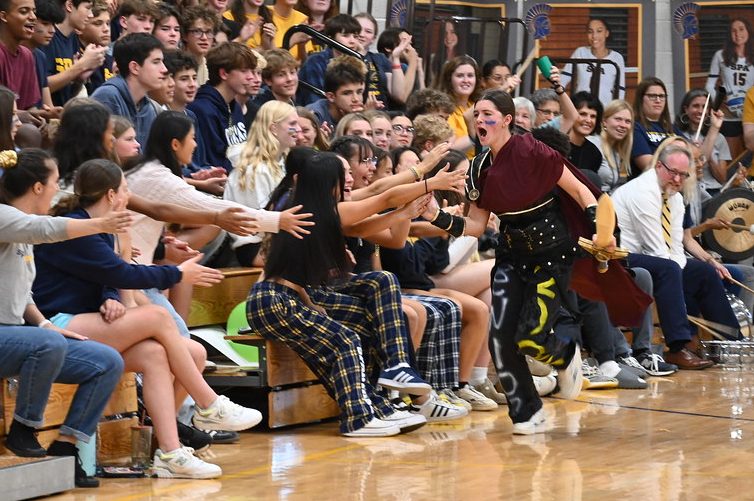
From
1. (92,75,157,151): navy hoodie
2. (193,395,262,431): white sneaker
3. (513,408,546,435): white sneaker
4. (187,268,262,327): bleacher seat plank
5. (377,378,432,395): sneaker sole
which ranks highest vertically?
(92,75,157,151): navy hoodie

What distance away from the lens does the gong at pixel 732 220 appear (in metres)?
11.1

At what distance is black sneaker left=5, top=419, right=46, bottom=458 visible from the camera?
5293 mm

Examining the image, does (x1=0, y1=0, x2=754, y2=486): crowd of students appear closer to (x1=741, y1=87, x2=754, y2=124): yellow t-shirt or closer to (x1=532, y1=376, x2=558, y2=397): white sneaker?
(x1=532, y1=376, x2=558, y2=397): white sneaker

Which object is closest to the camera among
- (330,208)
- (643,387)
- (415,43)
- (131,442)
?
(131,442)

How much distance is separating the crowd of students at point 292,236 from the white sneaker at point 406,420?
13 millimetres

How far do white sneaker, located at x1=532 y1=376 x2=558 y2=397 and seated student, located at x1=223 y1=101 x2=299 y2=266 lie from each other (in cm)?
189

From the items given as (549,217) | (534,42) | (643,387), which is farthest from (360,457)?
(534,42)

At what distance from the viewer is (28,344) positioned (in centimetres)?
519

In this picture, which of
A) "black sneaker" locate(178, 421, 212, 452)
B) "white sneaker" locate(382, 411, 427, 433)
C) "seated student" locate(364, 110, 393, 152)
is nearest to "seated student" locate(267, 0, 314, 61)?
"seated student" locate(364, 110, 393, 152)

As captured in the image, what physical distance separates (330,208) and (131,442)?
5.19ft

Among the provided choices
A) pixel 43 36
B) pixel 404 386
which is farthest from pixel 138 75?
pixel 404 386

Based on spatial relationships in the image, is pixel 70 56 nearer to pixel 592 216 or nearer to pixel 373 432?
pixel 373 432

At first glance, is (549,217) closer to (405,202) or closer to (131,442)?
(405,202)

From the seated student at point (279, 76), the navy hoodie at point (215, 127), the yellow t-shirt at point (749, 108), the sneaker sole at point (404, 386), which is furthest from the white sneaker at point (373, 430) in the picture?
the yellow t-shirt at point (749, 108)
